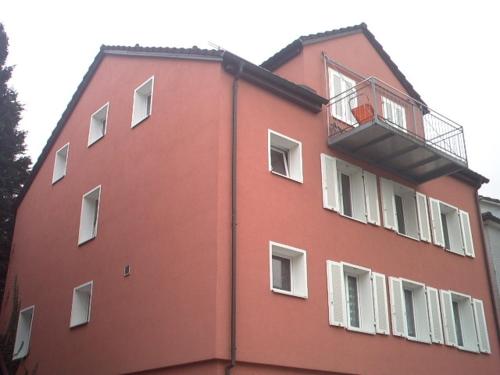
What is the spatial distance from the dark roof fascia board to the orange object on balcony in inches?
38.4

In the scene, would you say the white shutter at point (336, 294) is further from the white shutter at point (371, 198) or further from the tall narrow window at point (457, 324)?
the tall narrow window at point (457, 324)

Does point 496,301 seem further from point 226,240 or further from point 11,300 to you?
point 11,300

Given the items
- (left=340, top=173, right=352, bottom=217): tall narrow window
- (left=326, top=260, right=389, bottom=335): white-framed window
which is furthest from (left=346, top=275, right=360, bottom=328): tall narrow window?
(left=340, top=173, right=352, bottom=217): tall narrow window

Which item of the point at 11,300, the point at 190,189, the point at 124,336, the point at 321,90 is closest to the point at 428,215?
the point at 321,90

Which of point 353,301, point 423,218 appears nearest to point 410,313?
point 353,301

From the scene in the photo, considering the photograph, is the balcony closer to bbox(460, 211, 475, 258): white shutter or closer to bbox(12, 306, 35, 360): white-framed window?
bbox(460, 211, 475, 258): white shutter

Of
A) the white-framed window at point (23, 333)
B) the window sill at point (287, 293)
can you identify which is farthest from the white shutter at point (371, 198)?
the white-framed window at point (23, 333)

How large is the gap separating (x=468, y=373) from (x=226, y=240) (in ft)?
28.6

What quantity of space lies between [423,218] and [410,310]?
9.30 ft

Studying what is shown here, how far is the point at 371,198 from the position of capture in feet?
54.7

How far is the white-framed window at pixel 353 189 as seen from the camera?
15789 millimetres

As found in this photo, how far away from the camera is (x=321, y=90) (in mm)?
17266

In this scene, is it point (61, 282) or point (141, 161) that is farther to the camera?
point (61, 282)

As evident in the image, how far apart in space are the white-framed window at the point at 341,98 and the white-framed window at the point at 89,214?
22.8 feet
